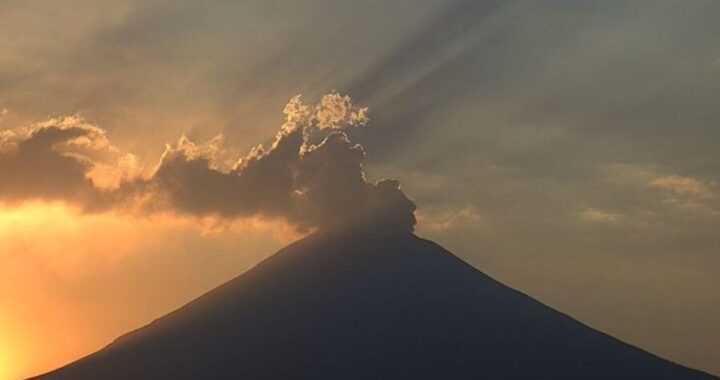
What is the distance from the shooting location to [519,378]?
199 metres

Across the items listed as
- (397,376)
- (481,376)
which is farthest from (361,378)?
(481,376)

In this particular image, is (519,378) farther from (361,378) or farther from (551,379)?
(361,378)

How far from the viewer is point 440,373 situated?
199875mm

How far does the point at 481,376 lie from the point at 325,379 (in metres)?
25.1

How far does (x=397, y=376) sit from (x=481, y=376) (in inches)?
533

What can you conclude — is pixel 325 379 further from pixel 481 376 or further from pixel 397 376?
pixel 481 376

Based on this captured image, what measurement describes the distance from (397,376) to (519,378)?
19628 millimetres

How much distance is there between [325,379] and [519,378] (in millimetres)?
31226

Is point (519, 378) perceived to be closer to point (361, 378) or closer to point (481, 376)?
point (481, 376)

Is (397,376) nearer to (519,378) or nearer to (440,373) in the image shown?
(440,373)

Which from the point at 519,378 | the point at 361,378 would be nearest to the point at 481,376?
the point at 519,378

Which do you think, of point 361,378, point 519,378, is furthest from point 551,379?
point 361,378

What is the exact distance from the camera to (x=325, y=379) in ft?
656

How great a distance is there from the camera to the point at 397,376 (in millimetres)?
199125
